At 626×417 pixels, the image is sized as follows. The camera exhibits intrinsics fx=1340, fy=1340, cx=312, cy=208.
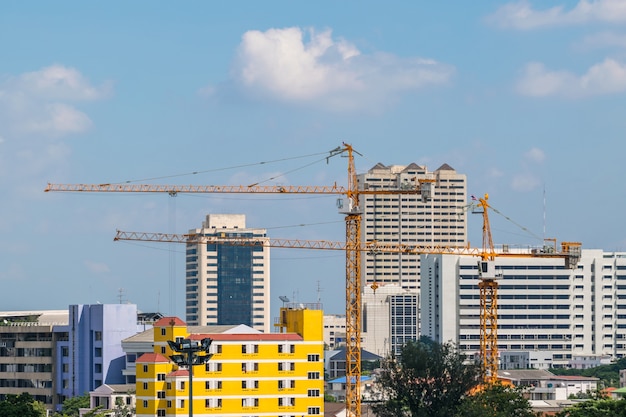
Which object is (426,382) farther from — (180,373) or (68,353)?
(68,353)

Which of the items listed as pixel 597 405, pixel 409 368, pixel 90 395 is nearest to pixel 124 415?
pixel 90 395

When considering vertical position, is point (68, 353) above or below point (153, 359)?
below

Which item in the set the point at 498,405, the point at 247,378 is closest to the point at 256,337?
the point at 247,378

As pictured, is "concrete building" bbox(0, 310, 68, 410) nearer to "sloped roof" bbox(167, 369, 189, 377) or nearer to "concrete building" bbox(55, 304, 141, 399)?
"concrete building" bbox(55, 304, 141, 399)

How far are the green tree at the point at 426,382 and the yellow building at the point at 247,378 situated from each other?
10330 millimetres

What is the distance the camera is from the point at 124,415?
146 m

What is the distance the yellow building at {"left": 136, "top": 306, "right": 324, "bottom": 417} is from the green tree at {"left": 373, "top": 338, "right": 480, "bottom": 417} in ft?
33.9

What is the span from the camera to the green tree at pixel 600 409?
84.1 m

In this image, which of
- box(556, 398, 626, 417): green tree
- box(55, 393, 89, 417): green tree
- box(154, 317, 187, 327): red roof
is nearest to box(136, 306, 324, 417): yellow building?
box(154, 317, 187, 327): red roof

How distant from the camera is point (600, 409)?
89750 mm

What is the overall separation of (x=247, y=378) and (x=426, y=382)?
18.5 metres

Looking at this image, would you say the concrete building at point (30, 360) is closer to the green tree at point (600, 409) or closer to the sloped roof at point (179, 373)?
the sloped roof at point (179, 373)

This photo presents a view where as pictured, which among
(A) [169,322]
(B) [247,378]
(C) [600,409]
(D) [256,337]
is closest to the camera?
(C) [600,409]

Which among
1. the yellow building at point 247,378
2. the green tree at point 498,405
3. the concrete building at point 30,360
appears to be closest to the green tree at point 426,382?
the yellow building at point 247,378
